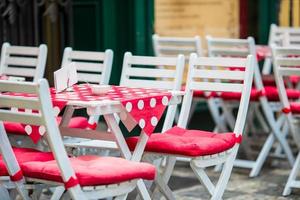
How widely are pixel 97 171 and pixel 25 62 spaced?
92.2 inches

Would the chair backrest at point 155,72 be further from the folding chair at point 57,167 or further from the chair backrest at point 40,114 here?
the chair backrest at point 40,114

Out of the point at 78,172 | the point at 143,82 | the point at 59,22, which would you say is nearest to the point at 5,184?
the point at 78,172

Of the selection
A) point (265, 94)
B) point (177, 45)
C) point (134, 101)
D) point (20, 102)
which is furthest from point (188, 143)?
point (177, 45)

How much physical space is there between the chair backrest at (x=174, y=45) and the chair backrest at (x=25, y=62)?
4.14ft

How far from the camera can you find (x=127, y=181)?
3854 mm

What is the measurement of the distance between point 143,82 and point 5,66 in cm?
136

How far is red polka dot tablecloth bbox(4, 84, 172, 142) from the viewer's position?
416cm

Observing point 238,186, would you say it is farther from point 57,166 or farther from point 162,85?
point 57,166

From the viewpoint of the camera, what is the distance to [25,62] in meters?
5.96

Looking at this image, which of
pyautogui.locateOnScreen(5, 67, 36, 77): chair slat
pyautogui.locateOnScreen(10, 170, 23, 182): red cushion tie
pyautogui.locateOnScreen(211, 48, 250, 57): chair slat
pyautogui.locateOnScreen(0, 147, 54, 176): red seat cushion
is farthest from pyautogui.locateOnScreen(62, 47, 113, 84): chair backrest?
pyautogui.locateOnScreen(10, 170, 23, 182): red cushion tie

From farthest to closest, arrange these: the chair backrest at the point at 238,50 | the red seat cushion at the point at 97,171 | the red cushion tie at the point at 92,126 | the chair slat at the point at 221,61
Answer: the chair backrest at the point at 238,50
the red cushion tie at the point at 92,126
the chair slat at the point at 221,61
the red seat cushion at the point at 97,171

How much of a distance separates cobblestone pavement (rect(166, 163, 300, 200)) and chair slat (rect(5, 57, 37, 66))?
1454 mm

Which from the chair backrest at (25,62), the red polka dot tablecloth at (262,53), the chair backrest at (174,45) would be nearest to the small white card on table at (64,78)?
the chair backrest at (25,62)

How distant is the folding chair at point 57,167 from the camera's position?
12.1ft
